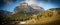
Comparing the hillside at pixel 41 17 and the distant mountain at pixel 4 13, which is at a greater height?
the distant mountain at pixel 4 13

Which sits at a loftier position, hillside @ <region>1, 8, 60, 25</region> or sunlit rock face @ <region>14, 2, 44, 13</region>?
sunlit rock face @ <region>14, 2, 44, 13</region>

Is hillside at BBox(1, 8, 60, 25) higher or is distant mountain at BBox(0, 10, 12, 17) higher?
distant mountain at BBox(0, 10, 12, 17)

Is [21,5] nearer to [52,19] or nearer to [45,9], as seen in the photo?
[45,9]

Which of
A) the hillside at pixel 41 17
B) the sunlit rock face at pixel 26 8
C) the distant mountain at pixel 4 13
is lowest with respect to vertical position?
the hillside at pixel 41 17

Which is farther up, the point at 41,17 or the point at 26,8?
the point at 26,8

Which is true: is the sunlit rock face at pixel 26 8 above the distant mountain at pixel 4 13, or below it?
above

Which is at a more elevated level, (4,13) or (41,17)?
(4,13)

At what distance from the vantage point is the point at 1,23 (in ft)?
A: 8.30

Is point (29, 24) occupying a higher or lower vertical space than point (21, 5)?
lower

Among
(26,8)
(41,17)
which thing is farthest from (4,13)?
(41,17)

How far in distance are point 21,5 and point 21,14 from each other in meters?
0.17

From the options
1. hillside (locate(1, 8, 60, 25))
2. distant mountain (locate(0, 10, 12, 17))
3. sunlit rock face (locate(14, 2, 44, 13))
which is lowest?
hillside (locate(1, 8, 60, 25))

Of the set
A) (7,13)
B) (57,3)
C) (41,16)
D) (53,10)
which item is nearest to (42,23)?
(41,16)

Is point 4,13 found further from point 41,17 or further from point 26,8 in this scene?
point 41,17
